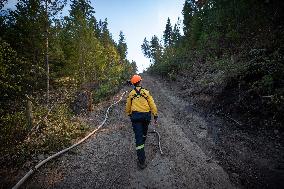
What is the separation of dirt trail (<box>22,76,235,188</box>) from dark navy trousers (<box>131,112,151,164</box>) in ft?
1.39

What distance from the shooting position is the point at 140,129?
757 centimetres

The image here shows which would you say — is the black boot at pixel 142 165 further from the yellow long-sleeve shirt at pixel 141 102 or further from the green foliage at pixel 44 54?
the green foliage at pixel 44 54

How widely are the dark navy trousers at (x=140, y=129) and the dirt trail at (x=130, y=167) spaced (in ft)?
1.39

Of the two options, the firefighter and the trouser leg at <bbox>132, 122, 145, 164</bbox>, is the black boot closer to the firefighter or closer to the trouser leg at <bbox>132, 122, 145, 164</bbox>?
the trouser leg at <bbox>132, 122, 145, 164</bbox>

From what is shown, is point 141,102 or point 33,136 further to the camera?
point 33,136

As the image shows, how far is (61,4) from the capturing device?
19.0 meters

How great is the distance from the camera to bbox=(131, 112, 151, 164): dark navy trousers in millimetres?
7316

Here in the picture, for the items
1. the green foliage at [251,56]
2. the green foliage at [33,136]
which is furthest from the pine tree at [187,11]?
the green foliage at [33,136]

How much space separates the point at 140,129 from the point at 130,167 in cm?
109

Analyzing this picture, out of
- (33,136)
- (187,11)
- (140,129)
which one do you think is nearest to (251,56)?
(140,129)

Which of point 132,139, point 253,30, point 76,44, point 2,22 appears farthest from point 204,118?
point 2,22

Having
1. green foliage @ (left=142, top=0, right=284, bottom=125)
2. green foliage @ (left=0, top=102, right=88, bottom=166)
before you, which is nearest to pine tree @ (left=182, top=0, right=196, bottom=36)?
green foliage @ (left=142, top=0, right=284, bottom=125)

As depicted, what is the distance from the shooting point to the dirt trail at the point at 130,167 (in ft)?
21.2

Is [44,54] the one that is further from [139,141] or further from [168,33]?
[168,33]
